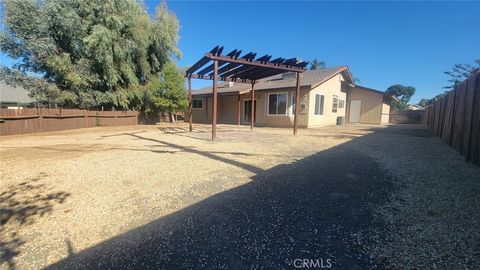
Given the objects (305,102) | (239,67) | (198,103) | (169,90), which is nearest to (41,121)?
(169,90)

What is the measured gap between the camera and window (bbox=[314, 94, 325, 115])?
16016mm

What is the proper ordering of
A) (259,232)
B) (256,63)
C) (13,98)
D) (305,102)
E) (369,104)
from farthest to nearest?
(13,98) < (369,104) < (305,102) < (256,63) < (259,232)

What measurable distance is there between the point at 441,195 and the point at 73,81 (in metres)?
17.4

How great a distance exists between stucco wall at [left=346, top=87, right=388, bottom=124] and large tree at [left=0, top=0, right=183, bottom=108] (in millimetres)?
17772

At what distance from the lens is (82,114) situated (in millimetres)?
14758

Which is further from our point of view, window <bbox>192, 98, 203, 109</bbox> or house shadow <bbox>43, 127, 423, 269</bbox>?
window <bbox>192, 98, 203, 109</bbox>

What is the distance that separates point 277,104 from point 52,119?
1388 cm

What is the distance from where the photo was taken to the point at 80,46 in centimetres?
1470

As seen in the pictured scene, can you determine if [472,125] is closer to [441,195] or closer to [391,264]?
[441,195]

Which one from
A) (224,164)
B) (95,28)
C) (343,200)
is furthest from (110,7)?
(343,200)

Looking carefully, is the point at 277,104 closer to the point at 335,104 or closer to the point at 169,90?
the point at 335,104

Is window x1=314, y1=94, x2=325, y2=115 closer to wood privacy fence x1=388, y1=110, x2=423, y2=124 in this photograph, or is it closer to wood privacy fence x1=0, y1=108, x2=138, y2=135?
wood privacy fence x1=388, y1=110, x2=423, y2=124

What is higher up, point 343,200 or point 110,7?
point 110,7

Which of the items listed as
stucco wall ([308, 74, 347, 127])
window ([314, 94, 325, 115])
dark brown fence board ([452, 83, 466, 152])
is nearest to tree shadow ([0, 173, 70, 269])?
dark brown fence board ([452, 83, 466, 152])
